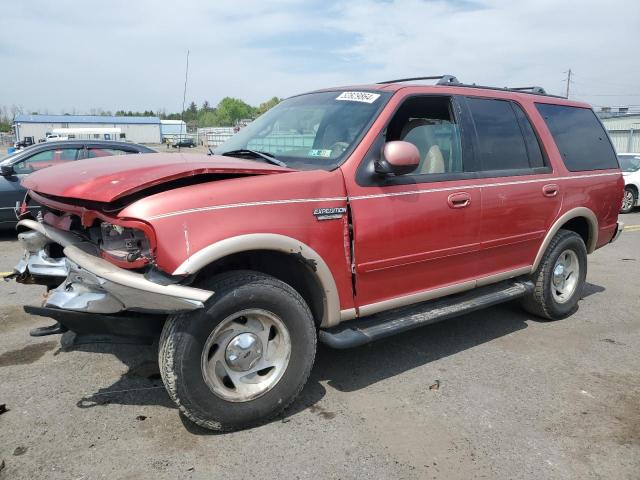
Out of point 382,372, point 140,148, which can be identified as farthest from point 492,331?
point 140,148

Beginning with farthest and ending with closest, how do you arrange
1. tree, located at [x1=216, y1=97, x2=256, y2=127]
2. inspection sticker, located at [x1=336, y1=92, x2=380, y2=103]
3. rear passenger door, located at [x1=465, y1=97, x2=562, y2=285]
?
1. tree, located at [x1=216, y1=97, x2=256, y2=127]
2. rear passenger door, located at [x1=465, y1=97, x2=562, y2=285]
3. inspection sticker, located at [x1=336, y1=92, x2=380, y2=103]

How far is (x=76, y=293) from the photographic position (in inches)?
105

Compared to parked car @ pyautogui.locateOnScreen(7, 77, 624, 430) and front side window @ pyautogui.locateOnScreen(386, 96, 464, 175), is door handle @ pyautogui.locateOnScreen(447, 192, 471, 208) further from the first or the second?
front side window @ pyautogui.locateOnScreen(386, 96, 464, 175)

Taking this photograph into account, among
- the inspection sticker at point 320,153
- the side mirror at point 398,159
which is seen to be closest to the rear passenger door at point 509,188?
the side mirror at point 398,159

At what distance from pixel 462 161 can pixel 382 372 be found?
5.49ft

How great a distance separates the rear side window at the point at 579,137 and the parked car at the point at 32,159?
6.40 metres

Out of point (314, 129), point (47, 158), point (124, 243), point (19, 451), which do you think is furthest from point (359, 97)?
point (47, 158)

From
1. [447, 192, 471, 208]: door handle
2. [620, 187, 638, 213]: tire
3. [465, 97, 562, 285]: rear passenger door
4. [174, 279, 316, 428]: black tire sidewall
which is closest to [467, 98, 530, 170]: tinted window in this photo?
[465, 97, 562, 285]: rear passenger door

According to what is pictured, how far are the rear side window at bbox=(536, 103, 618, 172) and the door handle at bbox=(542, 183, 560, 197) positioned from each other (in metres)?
0.34

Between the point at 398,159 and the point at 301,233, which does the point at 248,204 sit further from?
the point at 398,159

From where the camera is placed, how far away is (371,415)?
318 cm

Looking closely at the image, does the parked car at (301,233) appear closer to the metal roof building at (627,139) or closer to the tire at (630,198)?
the tire at (630,198)

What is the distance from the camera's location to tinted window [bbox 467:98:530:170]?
4102 millimetres

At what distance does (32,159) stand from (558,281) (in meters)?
7.88
